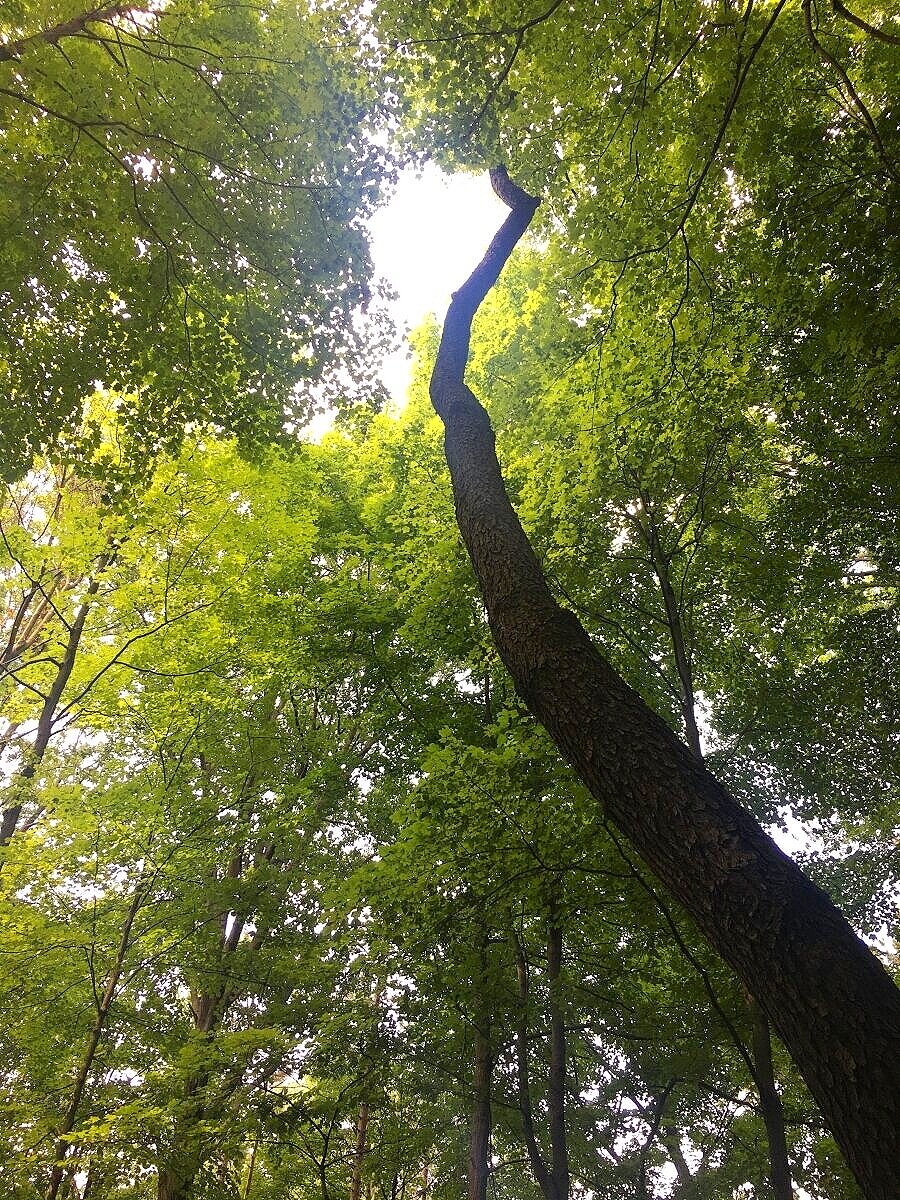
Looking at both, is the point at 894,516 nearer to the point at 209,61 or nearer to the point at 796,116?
the point at 796,116

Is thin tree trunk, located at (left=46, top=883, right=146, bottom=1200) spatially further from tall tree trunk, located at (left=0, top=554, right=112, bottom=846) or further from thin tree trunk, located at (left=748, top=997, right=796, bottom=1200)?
thin tree trunk, located at (left=748, top=997, right=796, bottom=1200)

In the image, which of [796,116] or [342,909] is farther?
[342,909]

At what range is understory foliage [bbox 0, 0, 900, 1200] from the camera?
166 inches

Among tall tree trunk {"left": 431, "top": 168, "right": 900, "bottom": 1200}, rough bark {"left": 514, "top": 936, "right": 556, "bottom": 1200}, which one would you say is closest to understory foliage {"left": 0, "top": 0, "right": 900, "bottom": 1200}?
rough bark {"left": 514, "top": 936, "right": 556, "bottom": 1200}

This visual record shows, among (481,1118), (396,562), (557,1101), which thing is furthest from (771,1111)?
(396,562)

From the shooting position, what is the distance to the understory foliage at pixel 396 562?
166 inches

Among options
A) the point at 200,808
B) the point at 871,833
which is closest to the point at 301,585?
the point at 200,808

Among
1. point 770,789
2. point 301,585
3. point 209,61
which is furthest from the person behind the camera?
point 301,585

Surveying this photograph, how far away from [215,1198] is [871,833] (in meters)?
9.55

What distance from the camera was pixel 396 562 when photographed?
7863 millimetres

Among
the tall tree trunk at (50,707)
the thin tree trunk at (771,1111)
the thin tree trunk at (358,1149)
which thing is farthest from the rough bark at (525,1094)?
the tall tree trunk at (50,707)

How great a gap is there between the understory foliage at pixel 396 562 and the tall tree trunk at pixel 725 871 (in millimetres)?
1267

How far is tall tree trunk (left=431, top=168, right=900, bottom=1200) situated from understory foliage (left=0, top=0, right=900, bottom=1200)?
1267 millimetres

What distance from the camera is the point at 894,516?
670 cm
